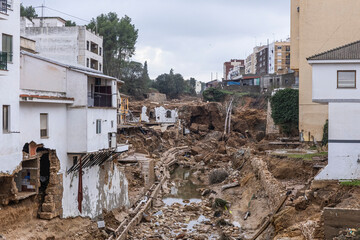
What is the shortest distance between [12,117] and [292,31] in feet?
118

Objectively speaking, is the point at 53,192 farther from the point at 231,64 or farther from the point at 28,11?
the point at 231,64

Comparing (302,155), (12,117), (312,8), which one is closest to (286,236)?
(12,117)

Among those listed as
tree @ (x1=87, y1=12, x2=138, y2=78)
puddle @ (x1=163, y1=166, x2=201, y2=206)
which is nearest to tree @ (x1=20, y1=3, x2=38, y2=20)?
tree @ (x1=87, y1=12, x2=138, y2=78)

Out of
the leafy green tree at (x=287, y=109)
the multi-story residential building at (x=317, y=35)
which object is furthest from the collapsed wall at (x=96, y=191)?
the leafy green tree at (x=287, y=109)

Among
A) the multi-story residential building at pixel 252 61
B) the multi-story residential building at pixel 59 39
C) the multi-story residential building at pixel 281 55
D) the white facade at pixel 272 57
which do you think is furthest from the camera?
the multi-story residential building at pixel 252 61

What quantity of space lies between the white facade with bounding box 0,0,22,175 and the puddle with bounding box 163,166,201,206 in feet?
60.0

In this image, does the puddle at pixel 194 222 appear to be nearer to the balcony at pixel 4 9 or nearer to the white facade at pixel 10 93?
the white facade at pixel 10 93

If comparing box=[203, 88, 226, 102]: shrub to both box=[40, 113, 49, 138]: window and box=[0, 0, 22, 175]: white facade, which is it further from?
box=[0, 0, 22, 175]: white facade

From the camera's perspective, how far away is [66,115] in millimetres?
20328

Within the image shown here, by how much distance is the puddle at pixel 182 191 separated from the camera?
34.9 metres

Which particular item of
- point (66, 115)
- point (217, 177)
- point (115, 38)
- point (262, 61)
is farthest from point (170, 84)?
point (66, 115)

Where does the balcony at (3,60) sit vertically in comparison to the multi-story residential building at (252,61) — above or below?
below

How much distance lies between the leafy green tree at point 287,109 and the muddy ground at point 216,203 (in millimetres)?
3695

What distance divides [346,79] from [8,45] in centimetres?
1681
